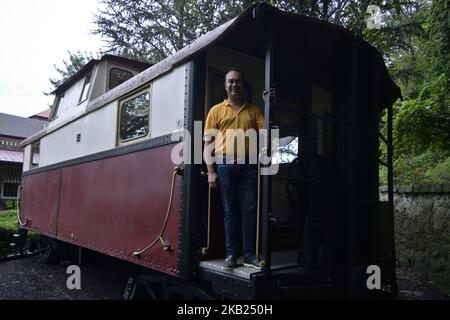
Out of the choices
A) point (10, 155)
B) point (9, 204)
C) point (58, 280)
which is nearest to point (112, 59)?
point (58, 280)

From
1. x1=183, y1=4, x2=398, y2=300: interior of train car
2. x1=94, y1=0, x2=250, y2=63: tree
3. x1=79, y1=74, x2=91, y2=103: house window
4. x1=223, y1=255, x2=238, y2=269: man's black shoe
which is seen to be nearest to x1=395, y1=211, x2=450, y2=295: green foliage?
x1=183, y1=4, x2=398, y2=300: interior of train car

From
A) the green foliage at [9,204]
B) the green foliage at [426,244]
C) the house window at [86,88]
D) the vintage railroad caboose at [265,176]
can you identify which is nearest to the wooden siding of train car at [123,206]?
the vintage railroad caboose at [265,176]

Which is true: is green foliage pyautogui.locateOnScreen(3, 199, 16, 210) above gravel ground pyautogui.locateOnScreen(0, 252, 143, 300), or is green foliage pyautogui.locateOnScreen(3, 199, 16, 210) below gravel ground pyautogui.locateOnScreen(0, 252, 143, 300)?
above

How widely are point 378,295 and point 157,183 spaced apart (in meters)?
2.45

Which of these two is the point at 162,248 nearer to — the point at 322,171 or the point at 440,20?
the point at 322,171

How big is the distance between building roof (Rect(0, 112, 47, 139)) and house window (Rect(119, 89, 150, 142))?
2243 cm

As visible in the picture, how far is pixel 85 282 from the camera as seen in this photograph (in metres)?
6.84

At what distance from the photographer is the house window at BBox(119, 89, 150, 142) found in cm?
462

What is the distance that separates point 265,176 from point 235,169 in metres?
0.44

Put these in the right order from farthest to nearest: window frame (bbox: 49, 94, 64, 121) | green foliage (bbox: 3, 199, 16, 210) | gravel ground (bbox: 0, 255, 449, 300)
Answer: green foliage (bbox: 3, 199, 16, 210)
window frame (bbox: 49, 94, 64, 121)
gravel ground (bbox: 0, 255, 449, 300)

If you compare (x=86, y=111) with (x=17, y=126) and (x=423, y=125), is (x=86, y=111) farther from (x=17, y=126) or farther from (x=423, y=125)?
(x=17, y=126)

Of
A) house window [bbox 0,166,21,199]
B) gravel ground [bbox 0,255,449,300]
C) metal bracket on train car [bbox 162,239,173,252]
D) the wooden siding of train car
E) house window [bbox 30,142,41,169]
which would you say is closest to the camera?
metal bracket on train car [bbox 162,239,173,252]

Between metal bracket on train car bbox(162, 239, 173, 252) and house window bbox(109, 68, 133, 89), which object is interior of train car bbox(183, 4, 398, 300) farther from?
house window bbox(109, 68, 133, 89)
